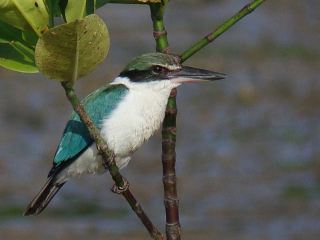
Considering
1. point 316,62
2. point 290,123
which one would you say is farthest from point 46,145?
point 316,62

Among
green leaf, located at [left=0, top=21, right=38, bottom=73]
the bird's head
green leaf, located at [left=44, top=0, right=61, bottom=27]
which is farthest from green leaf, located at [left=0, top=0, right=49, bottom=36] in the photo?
the bird's head

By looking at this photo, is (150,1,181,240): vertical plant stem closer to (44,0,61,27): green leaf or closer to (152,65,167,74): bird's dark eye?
(44,0,61,27): green leaf

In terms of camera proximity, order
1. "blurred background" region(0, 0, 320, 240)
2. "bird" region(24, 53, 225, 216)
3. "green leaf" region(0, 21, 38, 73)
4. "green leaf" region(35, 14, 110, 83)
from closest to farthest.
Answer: "green leaf" region(35, 14, 110, 83) → "green leaf" region(0, 21, 38, 73) → "bird" region(24, 53, 225, 216) → "blurred background" region(0, 0, 320, 240)

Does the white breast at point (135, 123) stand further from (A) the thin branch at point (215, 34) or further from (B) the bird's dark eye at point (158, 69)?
(A) the thin branch at point (215, 34)

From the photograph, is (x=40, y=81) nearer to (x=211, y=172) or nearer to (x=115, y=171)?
(x=211, y=172)

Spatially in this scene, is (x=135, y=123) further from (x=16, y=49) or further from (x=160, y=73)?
(x=16, y=49)
